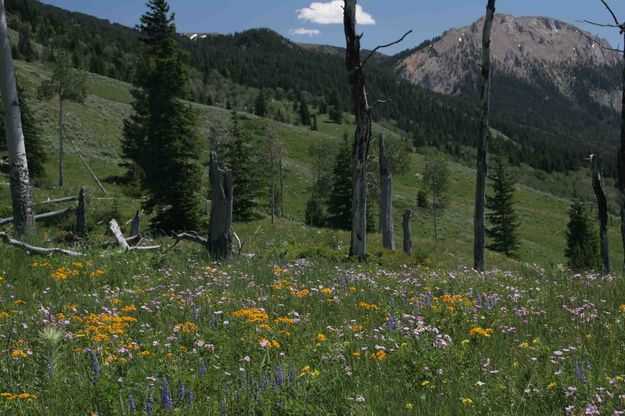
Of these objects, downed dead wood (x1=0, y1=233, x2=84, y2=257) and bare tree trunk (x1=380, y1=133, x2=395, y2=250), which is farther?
bare tree trunk (x1=380, y1=133, x2=395, y2=250)

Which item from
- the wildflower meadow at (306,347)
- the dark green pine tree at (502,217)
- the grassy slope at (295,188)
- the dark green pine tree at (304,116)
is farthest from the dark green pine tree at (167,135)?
the dark green pine tree at (304,116)

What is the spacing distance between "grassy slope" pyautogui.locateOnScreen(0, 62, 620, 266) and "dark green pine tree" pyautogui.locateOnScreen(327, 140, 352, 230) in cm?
454

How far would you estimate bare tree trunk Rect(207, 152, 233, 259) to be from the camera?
469 inches

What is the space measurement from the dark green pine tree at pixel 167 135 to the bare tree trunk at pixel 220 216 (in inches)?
741

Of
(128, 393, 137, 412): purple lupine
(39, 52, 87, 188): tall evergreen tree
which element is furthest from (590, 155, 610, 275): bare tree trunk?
(39, 52, 87, 188): tall evergreen tree

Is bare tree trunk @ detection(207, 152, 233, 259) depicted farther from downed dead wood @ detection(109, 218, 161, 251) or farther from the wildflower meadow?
the wildflower meadow

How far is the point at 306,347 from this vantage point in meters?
4.97

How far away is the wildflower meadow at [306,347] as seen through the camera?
3717mm

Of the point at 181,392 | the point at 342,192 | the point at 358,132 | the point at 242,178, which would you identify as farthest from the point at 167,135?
the point at 181,392

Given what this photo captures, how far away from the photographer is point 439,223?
79.9 meters

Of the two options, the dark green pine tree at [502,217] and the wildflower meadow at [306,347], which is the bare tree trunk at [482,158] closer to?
the wildflower meadow at [306,347]

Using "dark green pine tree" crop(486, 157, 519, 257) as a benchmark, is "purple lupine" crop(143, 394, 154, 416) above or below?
above

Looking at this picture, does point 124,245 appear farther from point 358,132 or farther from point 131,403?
point 131,403

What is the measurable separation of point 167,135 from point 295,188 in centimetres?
5215
